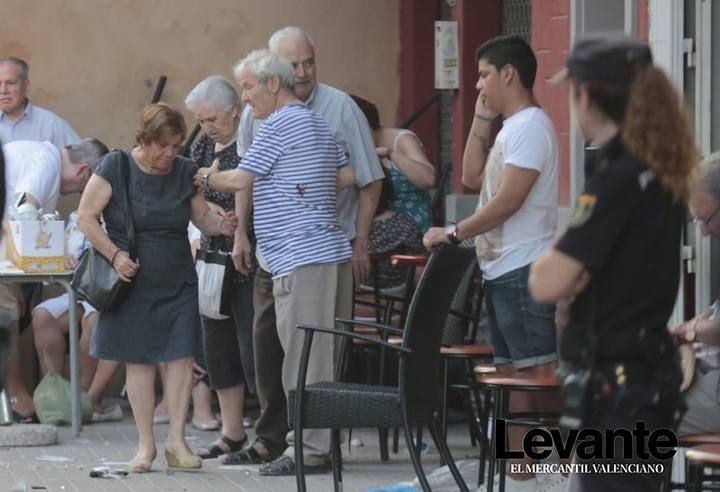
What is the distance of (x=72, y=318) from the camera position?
10.1 m

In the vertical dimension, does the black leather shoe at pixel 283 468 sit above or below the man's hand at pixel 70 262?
below

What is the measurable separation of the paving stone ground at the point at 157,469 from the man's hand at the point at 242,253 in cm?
100

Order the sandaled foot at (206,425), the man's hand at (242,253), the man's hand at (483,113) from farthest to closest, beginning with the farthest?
1. the sandaled foot at (206,425)
2. the man's hand at (242,253)
3. the man's hand at (483,113)

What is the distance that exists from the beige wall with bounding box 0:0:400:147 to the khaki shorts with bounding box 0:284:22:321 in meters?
1.62

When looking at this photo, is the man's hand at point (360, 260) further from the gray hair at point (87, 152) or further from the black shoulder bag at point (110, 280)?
the gray hair at point (87, 152)

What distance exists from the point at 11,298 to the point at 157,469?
2.05m

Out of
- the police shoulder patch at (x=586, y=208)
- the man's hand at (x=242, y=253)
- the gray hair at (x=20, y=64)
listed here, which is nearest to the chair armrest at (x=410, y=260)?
the man's hand at (x=242, y=253)

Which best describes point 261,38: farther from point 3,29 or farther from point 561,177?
point 561,177

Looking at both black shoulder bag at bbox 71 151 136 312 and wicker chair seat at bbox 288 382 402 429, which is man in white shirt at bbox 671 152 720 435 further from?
black shoulder bag at bbox 71 151 136 312

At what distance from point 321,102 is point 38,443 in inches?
102

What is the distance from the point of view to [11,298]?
10.6 m

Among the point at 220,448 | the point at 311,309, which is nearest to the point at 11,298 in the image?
the point at 220,448

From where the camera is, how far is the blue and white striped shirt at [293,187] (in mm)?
8180

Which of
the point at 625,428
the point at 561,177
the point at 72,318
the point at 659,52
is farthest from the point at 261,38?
the point at 625,428
